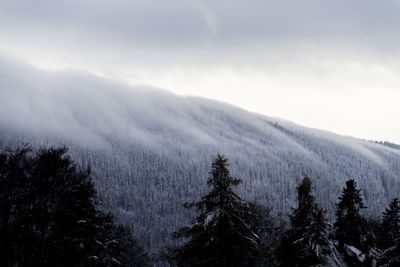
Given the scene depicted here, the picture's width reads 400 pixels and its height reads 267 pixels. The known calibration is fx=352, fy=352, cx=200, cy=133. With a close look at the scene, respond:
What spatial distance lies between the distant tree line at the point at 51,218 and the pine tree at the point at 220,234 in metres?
7.19

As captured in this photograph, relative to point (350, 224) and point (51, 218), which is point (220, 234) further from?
point (350, 224)

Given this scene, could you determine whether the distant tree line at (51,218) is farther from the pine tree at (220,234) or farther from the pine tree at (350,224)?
the pine tree at (350,224)

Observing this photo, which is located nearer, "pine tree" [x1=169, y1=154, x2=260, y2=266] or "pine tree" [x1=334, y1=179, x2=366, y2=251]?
"pine tree" [x1=169, y1=154, x2=260, y2=266]

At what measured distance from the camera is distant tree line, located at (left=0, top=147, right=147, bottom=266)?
18969 mm

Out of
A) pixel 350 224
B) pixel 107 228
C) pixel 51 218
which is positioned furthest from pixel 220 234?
pixel 350 224

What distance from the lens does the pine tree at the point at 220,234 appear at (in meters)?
13.4

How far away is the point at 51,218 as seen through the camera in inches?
875

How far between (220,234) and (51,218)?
43.9ft

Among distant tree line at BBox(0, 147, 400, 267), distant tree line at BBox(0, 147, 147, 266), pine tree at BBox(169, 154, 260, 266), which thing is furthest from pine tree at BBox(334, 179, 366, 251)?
pine tree at BBox(169, 154, 260, 266)

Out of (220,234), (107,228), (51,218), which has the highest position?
(220,234)

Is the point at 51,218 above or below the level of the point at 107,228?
below

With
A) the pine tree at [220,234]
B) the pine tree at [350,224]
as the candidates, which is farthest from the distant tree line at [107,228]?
the pine tree at [350,224]

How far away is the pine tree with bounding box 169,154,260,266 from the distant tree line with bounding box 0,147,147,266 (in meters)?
7.19

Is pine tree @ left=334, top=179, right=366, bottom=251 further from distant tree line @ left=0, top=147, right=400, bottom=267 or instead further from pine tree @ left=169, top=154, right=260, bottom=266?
pine tree @ left=169, top=154, right=260, bottom=266
